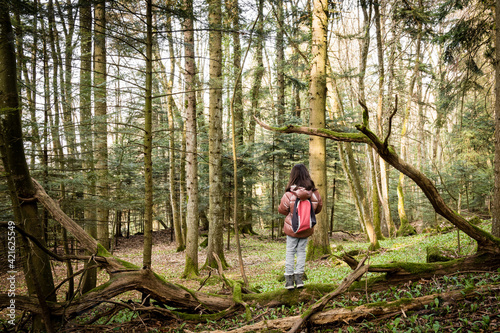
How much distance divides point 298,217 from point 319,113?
556 cm

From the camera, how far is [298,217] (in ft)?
14.4

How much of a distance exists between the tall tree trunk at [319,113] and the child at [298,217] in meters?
4.62

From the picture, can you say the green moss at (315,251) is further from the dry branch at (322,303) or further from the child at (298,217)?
the dry branch at (322,303)

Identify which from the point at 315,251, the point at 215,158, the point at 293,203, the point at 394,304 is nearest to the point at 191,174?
the point at 215,158

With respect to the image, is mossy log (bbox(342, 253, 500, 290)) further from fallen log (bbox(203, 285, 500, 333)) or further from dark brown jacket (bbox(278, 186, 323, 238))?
dark brown jacket (bbox(278, 186, 323, 238))

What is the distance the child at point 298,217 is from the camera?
4.37 metres

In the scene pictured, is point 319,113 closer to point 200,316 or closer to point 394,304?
point 394,304

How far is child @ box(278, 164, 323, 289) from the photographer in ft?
14.3

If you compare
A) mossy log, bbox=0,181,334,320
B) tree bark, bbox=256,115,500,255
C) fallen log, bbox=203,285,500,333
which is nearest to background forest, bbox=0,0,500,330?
mossy log, bbox=0,181,334,320

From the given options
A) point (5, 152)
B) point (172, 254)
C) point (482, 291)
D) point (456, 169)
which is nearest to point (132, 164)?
point (172, 254)

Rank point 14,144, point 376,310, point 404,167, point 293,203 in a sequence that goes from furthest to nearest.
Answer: point 293,203 < point 14,144 < point 404,167 < point 376,310

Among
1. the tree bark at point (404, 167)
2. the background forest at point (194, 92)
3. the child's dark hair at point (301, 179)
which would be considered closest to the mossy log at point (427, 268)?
the tree bark at point (404, 167)

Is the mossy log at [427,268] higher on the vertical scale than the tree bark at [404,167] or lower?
lower

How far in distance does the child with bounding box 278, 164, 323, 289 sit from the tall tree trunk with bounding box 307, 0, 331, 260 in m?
4.62
